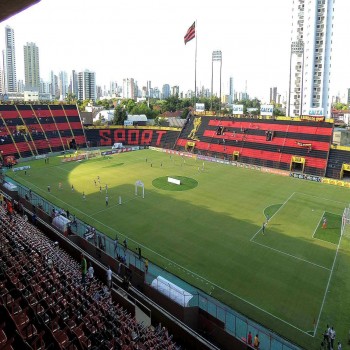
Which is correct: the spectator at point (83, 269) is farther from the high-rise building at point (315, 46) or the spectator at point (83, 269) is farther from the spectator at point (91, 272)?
the high-rise building at point (315, 46)

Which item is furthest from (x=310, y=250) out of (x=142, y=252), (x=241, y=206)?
(x=142, y=252)

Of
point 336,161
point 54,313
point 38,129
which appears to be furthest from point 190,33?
point 54,313

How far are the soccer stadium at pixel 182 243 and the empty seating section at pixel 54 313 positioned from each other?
0.19 ft

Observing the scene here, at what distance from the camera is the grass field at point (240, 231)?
21.1 m

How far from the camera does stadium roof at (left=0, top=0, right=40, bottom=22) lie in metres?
10.9

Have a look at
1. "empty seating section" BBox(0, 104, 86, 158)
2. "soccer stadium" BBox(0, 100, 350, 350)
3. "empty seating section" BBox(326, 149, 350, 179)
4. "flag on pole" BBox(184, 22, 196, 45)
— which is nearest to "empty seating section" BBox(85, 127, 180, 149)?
"empty seating section" BBox(0, 104, 86, 158)

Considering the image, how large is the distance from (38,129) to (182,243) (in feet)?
196

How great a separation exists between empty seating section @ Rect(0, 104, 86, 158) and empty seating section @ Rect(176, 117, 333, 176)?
93.1ft

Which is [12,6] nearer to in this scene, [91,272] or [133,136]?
[91,272]

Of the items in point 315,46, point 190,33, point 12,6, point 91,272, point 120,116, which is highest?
point 315,46

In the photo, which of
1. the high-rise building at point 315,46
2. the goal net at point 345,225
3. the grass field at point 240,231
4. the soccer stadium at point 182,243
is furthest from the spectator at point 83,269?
the high-rise building at point 315,46

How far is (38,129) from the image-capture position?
7506cm

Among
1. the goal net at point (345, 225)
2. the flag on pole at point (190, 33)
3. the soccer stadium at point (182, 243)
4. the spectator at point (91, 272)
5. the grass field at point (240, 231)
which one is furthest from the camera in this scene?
the flag on pole at point (190, 33)

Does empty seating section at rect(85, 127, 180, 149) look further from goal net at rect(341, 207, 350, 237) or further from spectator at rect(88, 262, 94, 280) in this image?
spectator at rect(88, 262, 94, 280)
